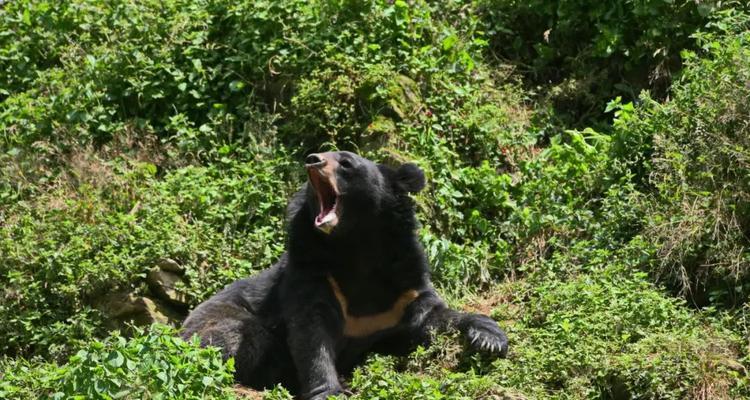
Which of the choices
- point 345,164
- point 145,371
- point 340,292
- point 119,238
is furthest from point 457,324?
point 119,238

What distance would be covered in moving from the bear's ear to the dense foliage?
3.59 feet

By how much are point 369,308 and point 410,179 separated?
910mm

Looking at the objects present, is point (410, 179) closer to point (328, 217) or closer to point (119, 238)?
point (328, 217)

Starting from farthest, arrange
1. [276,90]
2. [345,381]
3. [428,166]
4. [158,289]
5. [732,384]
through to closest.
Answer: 1. [276,90]
2. [428,166]
3. [158,289]
4. [345,381]
5. [732,384]

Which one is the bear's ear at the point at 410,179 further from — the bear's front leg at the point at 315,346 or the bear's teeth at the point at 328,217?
Answer: the bear's front leg at the point at 315,346

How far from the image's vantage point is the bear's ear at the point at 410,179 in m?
8.63

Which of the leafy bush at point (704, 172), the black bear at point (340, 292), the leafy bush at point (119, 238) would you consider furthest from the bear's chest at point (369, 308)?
the leafy bush at point (704, 172)

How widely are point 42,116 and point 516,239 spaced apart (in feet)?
14.1

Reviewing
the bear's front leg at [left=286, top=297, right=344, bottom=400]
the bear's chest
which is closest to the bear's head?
the bear's chest

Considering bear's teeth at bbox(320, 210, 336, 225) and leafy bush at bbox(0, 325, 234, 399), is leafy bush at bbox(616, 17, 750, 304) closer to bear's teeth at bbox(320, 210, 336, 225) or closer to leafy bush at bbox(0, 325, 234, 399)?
bear's teeth at bbox(320, 210, 336, 225)

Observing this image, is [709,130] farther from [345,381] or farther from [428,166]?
[345,381]

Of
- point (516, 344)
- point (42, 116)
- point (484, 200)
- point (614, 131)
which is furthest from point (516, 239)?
point (42, 116)

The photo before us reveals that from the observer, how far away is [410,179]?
8.65 metres

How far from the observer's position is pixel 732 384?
729cm
